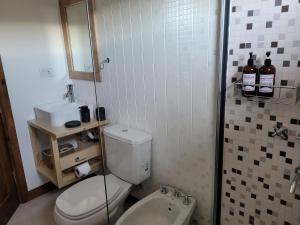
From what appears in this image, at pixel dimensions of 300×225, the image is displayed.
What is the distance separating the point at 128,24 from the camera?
166cm

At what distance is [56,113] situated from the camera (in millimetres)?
1966

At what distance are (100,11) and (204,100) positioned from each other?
111 centimetres

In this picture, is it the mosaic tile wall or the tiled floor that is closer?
the mosaic tile wall

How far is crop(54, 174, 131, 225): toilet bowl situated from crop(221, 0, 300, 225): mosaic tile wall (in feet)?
2.55

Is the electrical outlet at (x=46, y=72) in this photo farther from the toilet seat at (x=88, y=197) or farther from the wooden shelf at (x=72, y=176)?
the toilet seat at (x=88, y=197)

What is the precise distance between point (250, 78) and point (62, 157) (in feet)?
5.14

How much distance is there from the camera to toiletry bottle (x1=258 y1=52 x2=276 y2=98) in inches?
39.0

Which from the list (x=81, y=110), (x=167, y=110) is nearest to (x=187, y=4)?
(x=167, y=110)

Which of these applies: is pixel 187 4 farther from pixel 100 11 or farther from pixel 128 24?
pixel 100 11

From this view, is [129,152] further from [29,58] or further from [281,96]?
[29,58]

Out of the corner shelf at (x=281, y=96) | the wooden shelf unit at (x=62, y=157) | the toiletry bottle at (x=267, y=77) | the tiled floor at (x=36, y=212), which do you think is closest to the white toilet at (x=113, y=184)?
the wooden shelf unit at (x=62, y=157)

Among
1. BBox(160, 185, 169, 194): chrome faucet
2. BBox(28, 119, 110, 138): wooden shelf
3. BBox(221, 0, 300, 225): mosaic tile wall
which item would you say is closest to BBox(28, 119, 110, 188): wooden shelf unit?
BBox(28, 119, 110, 138): wooden shelf

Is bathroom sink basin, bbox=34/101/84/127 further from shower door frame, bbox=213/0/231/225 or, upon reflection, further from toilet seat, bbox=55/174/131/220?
shower door frame, bbox=213/0/231/225

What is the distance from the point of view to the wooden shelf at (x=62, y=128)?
A: 6.10 ft
